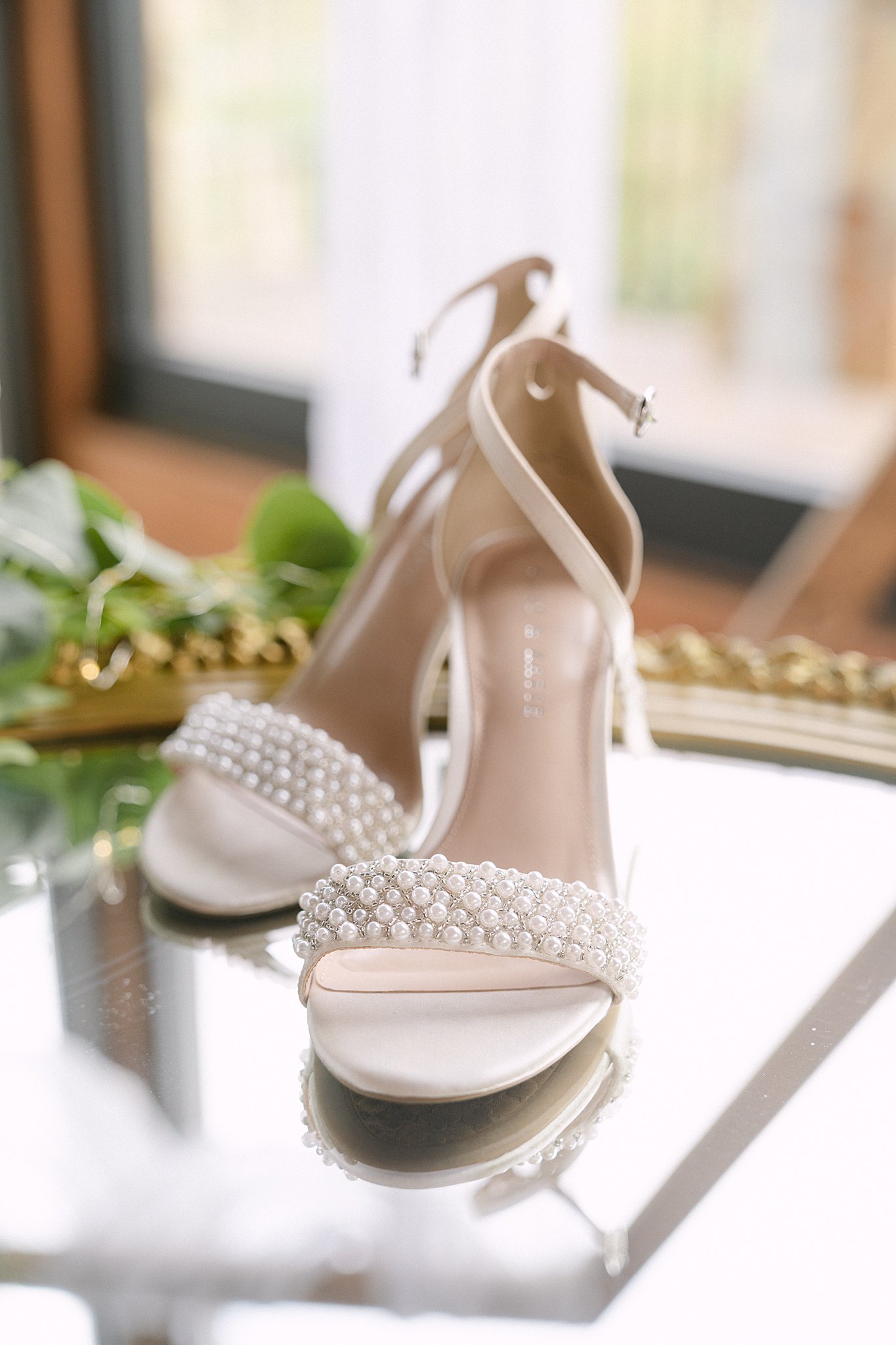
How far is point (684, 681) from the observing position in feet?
2.53

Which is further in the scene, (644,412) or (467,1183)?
(644,412)

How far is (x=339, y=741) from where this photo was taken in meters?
0.64

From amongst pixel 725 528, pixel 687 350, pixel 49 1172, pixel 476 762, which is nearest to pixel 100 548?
pixel 476 762

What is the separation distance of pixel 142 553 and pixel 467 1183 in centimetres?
51

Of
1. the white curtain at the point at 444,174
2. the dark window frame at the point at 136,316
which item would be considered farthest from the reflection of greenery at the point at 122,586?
the dark window frame at the point at 136,316

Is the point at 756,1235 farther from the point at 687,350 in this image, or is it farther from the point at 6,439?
the point at 6,439

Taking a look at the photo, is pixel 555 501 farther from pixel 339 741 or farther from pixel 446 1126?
pixel 446 1126

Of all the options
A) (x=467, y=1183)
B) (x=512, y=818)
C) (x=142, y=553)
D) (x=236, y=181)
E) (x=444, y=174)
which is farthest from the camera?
(x=236, y=181)

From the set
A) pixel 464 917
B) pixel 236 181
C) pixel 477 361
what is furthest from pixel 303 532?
pixel 236 181

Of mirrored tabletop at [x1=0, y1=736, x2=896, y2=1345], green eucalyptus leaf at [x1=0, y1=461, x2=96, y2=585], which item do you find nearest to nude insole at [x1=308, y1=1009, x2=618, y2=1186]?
mirrored tabletop at [x1=0, y1=736, x2=896, y2=1345]

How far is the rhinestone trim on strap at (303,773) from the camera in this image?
556 mm

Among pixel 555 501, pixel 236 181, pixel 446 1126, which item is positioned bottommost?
pixel 236 181

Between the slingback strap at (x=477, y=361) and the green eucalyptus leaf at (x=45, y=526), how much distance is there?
0.64 ft

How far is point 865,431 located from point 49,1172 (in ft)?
4.99
